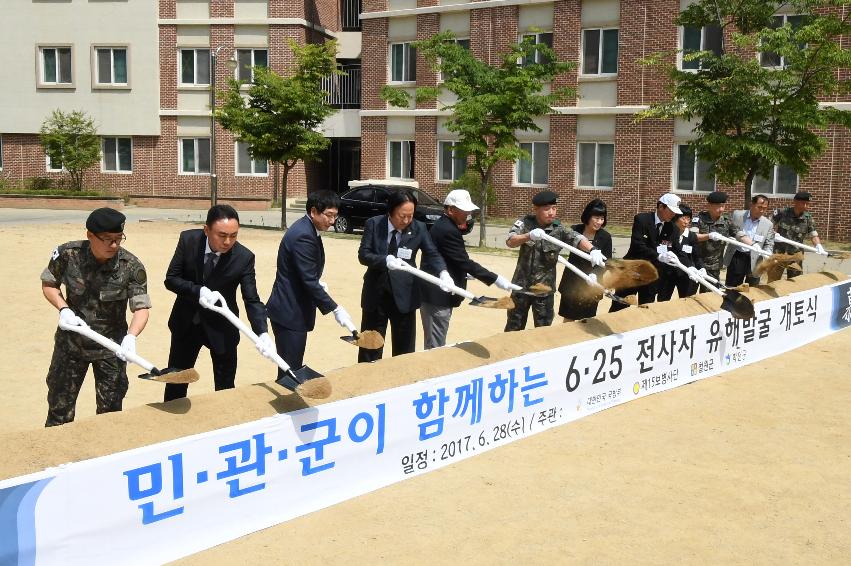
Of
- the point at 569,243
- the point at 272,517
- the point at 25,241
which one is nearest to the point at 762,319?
the point at 569,243

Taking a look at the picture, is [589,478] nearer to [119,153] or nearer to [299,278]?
[299,278]

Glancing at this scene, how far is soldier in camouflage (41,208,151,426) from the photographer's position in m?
6.09

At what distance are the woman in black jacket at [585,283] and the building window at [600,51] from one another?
2356cm

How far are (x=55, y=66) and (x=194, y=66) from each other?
6.18m

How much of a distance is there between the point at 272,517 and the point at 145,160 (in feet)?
125

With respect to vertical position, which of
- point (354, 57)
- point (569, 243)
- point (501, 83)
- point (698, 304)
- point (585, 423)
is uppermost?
point (354, 57)

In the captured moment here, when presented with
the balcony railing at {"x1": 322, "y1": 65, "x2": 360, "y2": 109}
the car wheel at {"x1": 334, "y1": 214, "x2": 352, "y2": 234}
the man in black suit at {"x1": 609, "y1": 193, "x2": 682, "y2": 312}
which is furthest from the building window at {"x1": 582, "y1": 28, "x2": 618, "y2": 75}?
the man in black suit at {"x1": 609, "y1": 193, "x2": 682, "y2": 312}

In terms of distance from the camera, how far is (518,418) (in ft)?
25.1

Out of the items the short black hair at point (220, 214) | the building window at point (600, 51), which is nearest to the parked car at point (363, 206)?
the building window at point (600, 51)

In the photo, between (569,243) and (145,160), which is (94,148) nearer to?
(145,160)

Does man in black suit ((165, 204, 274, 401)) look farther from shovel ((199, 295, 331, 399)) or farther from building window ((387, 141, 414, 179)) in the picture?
building window ((387, 141, 414, 179))

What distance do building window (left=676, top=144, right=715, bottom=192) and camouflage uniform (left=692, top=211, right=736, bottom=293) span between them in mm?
18697

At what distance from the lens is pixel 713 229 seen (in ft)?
38.6

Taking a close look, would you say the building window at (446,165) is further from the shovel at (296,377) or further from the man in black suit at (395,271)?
the shovel at (296,377)
